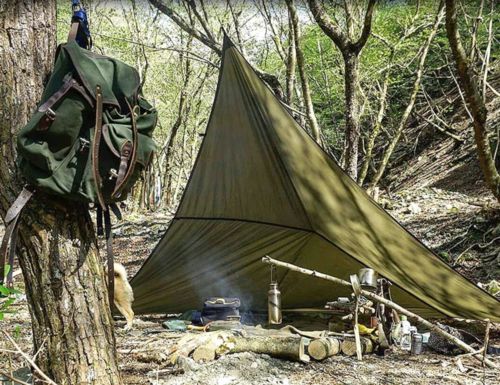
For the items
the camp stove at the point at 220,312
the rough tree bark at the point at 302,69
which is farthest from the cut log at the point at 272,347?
the rough tree bark at the point at 302,69

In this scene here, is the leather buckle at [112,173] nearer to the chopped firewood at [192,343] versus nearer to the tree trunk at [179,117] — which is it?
the chopped firewood at [192,343]

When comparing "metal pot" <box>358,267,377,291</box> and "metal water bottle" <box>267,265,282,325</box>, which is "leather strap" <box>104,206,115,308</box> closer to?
"metal pot" <box>358,267,377,291</box>

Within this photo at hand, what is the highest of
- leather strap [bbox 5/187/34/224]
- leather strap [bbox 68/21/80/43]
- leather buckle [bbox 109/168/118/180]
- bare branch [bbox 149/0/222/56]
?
bare branch [bbox 149/0/222/56]

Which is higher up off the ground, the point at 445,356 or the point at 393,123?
the point at 393,123

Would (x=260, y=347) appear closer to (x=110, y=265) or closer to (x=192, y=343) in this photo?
(x=192, y=343)

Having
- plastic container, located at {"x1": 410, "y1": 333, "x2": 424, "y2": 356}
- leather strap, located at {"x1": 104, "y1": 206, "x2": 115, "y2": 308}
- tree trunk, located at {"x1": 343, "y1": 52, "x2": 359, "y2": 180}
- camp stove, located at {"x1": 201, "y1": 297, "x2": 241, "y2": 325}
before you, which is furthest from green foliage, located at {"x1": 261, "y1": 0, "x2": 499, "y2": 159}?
leather strap, located at {"x1": 104, "y1": 206, "x2": 115, "y2": 308}

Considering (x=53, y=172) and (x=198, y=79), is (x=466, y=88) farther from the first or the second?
(x=198, y=79)

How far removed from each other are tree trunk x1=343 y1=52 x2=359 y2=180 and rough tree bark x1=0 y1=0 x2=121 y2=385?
13.6 ft

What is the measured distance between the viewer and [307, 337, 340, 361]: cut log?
3211 mm

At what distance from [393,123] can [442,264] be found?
10.6m

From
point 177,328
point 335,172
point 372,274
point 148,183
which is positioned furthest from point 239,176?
point 148,183

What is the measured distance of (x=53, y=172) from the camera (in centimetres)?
187

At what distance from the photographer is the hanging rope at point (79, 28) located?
6.90 feet

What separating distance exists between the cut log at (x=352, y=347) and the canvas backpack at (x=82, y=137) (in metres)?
1.87
